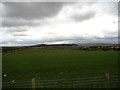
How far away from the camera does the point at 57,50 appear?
73.1 metres

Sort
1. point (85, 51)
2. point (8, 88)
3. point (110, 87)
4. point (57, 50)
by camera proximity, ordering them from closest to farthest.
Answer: point (110, 87) < point (8, 88) < point (85, 51) < point (57, 50)

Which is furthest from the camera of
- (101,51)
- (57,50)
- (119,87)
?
(57,50)

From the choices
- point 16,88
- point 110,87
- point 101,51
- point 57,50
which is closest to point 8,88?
point 16,88

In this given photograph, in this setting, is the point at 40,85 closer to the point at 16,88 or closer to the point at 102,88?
the point at 16,88

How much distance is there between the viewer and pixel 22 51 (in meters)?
73.7

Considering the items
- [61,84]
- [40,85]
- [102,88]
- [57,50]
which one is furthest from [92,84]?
[57,50]

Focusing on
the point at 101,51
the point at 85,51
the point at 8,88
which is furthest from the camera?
the point at 85,51

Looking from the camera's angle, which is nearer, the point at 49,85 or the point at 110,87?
the point at 110,87

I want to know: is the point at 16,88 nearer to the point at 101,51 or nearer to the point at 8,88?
the point at 8,88

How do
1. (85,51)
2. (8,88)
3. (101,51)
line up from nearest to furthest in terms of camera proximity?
(8,88) < (101,51) < (85,51)

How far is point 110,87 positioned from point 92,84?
786 mm

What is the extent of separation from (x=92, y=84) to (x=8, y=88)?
3.36m

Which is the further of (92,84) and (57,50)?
(57,50)

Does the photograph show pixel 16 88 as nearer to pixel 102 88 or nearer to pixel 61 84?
pixel 61 84
